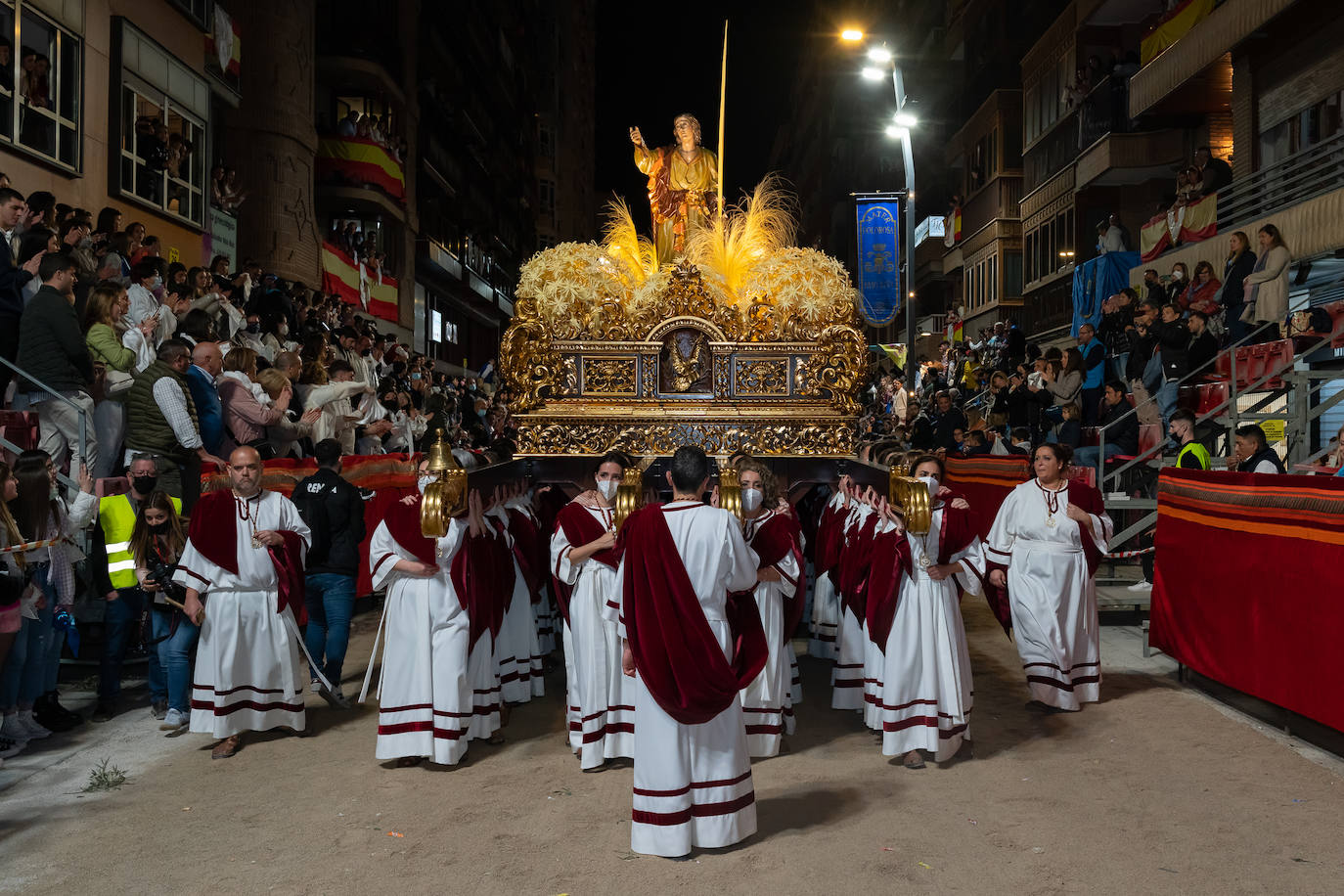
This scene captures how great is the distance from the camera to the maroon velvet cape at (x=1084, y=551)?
788cm

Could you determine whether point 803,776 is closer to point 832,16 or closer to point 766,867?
point 766,867

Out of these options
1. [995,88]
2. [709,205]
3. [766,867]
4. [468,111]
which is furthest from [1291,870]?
[468,111]

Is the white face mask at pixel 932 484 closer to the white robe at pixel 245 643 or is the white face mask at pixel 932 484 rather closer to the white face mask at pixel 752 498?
the white face mask at pixel 752 498

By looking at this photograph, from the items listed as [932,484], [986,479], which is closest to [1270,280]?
[986,479]

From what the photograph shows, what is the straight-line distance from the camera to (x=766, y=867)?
4715 millimetres

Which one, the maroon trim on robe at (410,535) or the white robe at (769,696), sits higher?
the maroon trim on robe at (410,535)

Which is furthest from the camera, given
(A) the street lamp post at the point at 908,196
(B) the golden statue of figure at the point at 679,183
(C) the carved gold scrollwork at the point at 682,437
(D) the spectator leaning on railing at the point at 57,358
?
(A) the street lamp post at the point at 908,196

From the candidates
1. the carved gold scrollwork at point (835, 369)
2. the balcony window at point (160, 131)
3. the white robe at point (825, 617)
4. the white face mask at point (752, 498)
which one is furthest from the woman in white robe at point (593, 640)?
the balcony window at point (160, 131)

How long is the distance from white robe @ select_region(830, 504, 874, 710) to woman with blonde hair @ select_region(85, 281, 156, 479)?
581 centimetres

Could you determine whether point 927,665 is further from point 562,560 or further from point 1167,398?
point 1167,398

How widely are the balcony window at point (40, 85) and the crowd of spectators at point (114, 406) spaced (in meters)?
2.10

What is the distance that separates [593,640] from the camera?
663cm

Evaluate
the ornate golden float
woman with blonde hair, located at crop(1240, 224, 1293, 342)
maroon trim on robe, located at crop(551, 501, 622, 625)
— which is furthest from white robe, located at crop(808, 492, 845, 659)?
woman with blonde hair, located at crop(1240, 224, 1293, 342)

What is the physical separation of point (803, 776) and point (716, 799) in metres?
1.27
